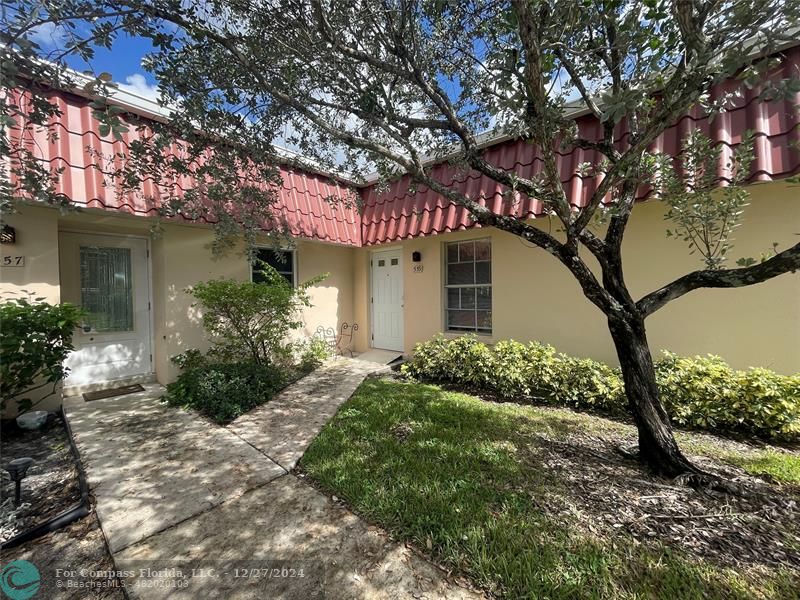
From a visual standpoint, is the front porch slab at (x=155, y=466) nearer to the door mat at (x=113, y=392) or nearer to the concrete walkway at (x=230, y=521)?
the concrete walkway at (x=230, y=521)

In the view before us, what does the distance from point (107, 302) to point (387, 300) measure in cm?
516

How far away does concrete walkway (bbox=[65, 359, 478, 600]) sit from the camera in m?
1.86

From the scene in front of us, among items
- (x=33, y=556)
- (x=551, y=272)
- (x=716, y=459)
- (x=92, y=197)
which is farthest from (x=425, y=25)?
(x=33, y=556)

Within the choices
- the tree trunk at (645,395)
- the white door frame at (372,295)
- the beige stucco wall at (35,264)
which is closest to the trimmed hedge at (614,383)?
the tree trunk at (645,395)

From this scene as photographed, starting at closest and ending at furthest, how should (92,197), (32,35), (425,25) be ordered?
(32,35), (425,25), (92,197)

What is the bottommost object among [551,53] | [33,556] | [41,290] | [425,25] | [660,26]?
[33,556]

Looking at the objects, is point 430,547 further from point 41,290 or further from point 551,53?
point 41,290

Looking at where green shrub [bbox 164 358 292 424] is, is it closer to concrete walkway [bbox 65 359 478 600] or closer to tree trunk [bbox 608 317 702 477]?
concrete walkway [bbox 65 359 478 600]

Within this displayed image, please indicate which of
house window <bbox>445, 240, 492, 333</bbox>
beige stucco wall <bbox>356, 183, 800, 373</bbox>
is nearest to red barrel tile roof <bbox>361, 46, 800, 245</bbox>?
beige stucco wall <bbox>356, 183, 800, 373</bbox>

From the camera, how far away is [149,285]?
5719 mm

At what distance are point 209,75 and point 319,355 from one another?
5254 millimetres

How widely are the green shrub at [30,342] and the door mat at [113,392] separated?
1.08m

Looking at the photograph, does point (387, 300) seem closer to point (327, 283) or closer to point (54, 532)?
point (327, 283)

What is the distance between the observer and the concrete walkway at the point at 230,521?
186cm
